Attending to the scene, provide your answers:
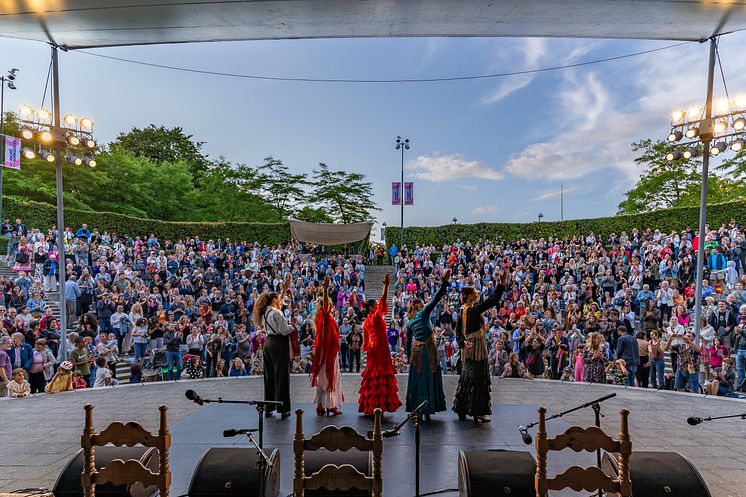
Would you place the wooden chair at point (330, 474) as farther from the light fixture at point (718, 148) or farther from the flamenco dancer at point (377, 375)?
the light fixture at point (718, 148)

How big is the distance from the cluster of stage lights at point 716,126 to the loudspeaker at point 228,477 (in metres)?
10.4

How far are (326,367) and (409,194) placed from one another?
71.0 ft

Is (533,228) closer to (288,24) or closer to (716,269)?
(716,269)

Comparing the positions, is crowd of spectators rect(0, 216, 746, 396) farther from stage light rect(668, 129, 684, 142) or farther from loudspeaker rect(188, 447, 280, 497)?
loudspeaker rect(188, 447, 280, 497)

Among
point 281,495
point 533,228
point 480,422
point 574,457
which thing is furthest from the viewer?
point 533,228

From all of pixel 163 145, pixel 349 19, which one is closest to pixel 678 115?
pixel 349 19

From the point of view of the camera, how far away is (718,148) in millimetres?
9180

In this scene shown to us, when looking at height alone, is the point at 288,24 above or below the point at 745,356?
above

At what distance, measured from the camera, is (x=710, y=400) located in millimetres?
7609

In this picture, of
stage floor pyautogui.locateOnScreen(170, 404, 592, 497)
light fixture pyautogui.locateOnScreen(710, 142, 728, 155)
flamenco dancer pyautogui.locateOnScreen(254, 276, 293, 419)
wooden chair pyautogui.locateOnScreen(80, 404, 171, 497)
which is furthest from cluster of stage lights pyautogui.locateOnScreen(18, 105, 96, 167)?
light fixture pyautogui.locateOnScreen(710, 142, 728, 155)

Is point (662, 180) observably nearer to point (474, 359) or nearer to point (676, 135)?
point (676, 135)

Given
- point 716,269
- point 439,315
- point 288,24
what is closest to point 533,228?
point 716,269

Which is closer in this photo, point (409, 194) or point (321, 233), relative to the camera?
point (321, 233)

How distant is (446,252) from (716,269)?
12.6 m
